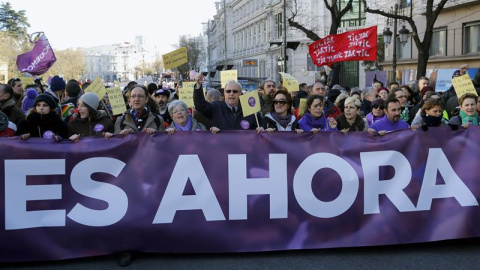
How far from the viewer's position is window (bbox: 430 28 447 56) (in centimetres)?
2711

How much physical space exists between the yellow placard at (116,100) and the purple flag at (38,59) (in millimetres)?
7435

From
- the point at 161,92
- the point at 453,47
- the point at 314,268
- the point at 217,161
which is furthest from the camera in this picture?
the point at 453,47

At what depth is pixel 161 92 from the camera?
30.3ft

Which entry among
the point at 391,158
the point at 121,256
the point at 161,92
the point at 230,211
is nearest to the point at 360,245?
the point at 391,158

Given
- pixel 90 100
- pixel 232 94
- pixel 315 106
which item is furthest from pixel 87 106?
pixel 315 106

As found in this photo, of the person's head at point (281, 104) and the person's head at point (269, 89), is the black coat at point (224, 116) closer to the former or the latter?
the person's head at point (281, 104)

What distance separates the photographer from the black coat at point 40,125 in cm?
559

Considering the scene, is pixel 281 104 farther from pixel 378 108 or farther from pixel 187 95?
pixel 378 108

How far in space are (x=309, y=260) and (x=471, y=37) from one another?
2348 cm

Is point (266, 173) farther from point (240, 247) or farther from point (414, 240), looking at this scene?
point (414, 240)

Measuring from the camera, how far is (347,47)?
12492mm

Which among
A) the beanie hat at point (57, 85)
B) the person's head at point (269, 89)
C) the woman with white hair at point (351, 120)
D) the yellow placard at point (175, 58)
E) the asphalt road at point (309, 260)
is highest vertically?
the yellow placard at point (175, 58)

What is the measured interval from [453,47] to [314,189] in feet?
78.1

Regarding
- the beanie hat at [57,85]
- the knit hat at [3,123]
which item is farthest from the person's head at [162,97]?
the knit hat at [3,123]
